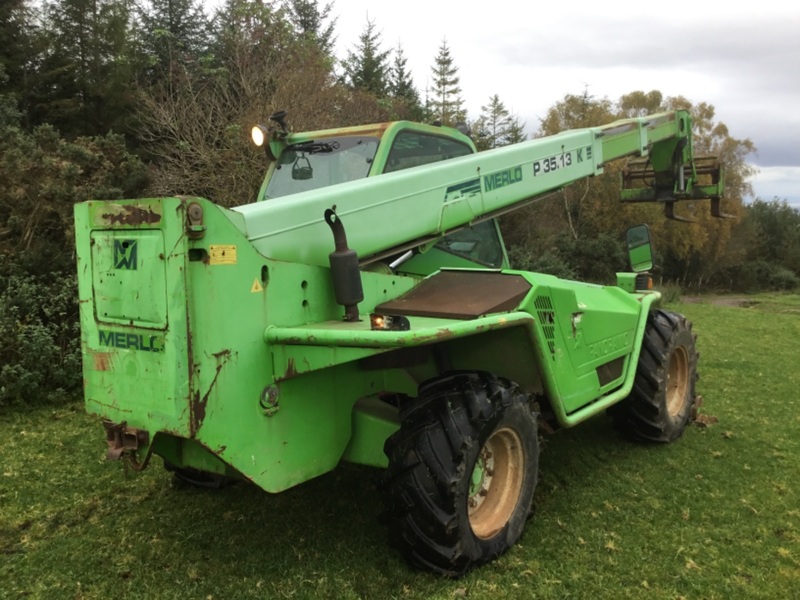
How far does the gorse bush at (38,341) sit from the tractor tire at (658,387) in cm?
525

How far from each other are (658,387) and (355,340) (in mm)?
3117

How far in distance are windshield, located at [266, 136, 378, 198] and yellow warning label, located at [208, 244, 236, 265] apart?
4.99 ft

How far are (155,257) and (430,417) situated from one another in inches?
54.6

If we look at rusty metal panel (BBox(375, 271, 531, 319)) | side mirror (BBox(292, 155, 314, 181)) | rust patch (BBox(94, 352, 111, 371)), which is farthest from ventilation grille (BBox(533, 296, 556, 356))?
rust patch (BBox(94, 352, 111, 371))

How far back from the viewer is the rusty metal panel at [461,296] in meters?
3.15

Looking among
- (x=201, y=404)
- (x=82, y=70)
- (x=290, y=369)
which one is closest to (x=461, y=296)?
(x=290, y=369)

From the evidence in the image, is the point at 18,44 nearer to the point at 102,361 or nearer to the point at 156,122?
the point at 156,122

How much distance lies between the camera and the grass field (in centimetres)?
298

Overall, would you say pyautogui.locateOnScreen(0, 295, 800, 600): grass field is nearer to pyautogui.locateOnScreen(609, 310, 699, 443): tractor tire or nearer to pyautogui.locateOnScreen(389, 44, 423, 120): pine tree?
pyautogui.locateOnScreen(609, 310, 699, 443): tractor tire

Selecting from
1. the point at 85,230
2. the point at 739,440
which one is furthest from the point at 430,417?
the point at 739,440

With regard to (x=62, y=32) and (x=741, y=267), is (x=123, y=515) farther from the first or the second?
(x=741, y=267)

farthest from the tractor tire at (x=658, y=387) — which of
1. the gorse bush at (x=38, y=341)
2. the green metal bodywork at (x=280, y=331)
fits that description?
the gorse bush at (x=38, y=341)

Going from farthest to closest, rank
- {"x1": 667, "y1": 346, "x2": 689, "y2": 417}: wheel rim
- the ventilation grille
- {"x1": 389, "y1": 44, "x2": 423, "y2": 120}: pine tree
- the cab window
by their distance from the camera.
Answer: {"x1": 389, "y1": 44, "x2": 423, "y2": 120}: pine tree < {"x1": 667, "y1": 346, "x2": 689, "y2": 417}: wheel rim < the cab window < the ventilation grille

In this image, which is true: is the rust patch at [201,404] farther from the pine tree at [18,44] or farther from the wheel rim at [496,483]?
the pine tree at [18,44]
